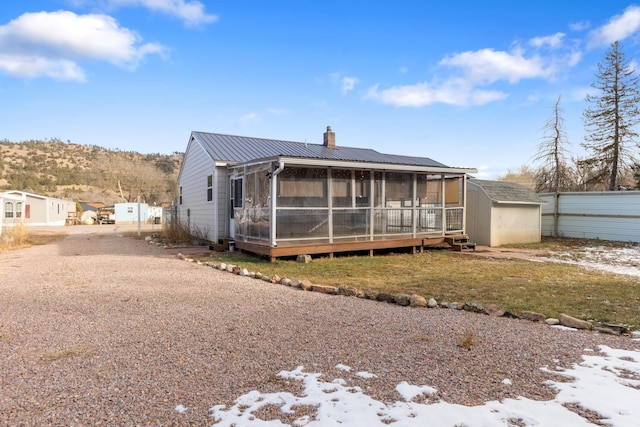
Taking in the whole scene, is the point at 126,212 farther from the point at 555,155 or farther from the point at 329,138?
the point at 555,155

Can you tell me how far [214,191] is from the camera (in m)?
12.8

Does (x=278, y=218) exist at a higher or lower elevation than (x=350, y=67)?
lower

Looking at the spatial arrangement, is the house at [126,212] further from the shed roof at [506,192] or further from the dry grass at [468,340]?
the dry grass at [468,340]

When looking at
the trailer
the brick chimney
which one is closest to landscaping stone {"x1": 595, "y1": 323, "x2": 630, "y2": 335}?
the brick chimney

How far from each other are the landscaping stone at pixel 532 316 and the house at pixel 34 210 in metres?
29.5

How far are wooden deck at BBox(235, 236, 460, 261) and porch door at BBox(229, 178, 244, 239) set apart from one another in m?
0.93

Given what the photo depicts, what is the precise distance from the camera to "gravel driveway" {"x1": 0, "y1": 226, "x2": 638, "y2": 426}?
266 centimetres

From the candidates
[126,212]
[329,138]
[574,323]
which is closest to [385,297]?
[574,323]

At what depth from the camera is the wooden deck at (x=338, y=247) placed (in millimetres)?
9523

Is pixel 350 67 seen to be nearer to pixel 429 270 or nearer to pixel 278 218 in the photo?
pixel 278 218

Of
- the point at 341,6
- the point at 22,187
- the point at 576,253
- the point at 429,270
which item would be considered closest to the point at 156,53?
the point at 341,6

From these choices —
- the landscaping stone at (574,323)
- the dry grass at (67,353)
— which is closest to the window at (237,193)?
the dry grass at (67,353)

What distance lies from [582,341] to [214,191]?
11024 millimetres

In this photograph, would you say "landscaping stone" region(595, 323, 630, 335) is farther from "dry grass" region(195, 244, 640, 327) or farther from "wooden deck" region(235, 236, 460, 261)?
"wooden deck" region(235, 236, 460, 261)
